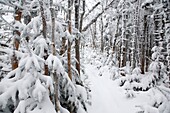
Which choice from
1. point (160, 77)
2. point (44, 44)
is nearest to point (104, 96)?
point (160, 77)

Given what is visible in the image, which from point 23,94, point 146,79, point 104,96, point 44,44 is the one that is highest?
point 44,44

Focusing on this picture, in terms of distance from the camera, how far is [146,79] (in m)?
15.2

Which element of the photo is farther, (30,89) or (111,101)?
(111,101)

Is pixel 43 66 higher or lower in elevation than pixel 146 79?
higher

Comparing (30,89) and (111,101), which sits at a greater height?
(30,89)

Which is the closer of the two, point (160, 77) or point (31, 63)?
point (31, 63)

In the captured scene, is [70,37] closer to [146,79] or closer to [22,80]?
[22,80]

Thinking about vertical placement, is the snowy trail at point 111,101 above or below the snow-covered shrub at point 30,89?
below

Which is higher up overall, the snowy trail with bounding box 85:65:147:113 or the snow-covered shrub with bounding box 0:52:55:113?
the snow-covered shrub with bounding box 0:52:55:113

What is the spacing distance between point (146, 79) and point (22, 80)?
10750 millimetres

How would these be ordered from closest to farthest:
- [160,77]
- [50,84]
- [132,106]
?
[50,84], [132,106], [160,77]

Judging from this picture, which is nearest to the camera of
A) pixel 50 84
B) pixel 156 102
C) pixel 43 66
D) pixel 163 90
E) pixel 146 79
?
pixel 163 90

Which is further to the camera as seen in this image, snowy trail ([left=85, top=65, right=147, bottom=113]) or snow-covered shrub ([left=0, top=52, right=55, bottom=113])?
snowy trail ([left=85, top=65, right=147, bottom=113])

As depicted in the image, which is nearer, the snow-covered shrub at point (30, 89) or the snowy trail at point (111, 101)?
the snow-covered shrub at point (30, 89)
